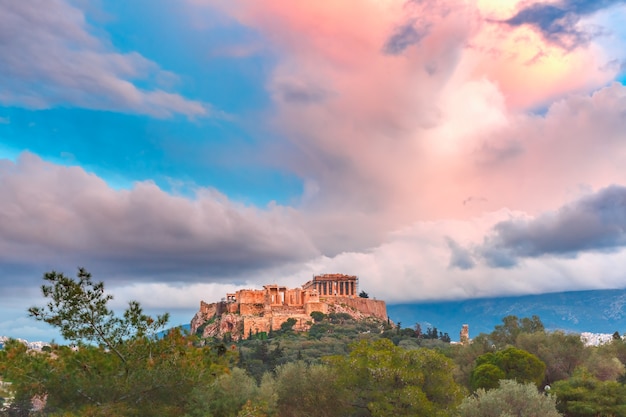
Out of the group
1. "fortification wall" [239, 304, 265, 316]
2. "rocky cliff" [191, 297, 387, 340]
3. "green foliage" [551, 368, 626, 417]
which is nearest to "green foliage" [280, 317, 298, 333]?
"rocky cliff" [191, 297, 387, 340]

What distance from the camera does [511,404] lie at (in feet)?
149

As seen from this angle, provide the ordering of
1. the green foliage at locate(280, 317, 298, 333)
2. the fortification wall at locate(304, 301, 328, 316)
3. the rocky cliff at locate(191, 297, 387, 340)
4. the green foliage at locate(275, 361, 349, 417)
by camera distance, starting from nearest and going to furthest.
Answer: the green foliage at locate(275, 361, 349, 417), the green foliage at locate(280, 317, 298, 333), the rocky cliff at locate(191, 297, 387, 340), the fortification wall at locate(304, 301, 328, 316)

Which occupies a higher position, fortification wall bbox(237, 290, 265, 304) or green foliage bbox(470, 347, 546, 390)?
fortification wall bbox(237, 290, 265, 304)

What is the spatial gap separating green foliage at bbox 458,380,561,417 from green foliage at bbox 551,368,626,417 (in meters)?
8.54

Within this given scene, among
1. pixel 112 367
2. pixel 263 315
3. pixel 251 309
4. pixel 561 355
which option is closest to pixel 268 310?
pixel 263 315

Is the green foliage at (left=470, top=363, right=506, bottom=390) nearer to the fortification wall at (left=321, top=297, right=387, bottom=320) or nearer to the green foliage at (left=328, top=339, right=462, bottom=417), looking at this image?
the green foliage at (left=328, top=339, right=462, bottom=417)

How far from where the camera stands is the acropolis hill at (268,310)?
159250mm

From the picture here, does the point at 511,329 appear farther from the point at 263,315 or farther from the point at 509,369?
the point at 263,315

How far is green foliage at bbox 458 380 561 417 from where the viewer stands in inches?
1741

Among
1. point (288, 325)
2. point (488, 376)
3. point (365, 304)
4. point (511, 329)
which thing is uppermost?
point (365, 304)

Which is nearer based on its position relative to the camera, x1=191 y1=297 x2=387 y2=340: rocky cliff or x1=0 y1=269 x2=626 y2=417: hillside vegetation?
x1=0 y1=269 x2=626 y2=417: hillside vegetation

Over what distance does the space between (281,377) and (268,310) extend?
11185 cm

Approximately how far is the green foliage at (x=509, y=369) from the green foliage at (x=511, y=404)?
60.6ft

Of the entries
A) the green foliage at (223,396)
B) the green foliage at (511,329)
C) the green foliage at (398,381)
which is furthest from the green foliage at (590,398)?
the green foliage at (511,329)
